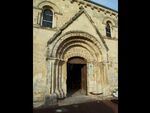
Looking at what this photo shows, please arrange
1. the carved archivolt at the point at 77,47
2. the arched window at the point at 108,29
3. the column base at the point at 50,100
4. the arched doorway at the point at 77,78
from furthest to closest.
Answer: the arched window at the point at 108,29, the arched doorway at the point at 77,78, the carved archivolt at the point at 77,47, the column base at the point at 50,100

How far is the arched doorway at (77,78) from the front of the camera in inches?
477

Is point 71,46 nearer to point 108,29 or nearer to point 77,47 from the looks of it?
point 77,47

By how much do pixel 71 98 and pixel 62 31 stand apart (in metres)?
4.60

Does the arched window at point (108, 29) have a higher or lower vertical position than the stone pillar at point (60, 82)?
higher

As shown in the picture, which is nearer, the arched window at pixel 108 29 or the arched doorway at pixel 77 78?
the arched doorway at pixel 77 78

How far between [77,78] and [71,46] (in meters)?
5.46

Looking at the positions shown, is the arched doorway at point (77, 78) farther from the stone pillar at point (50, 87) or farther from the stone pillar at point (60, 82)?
the stone pillar at point (50, 87)

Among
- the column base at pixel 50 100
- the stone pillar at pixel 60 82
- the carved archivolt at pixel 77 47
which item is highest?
the carved archivolt at pixel 77 47

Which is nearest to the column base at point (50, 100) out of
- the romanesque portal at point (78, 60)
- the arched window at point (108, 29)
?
the romanesque portal at point (78, 60)

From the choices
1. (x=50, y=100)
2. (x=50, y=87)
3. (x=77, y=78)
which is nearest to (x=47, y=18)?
(x=50, y=87)

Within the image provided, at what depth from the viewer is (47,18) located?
1086 cm

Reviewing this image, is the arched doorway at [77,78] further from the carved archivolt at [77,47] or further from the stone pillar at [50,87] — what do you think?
the stone pillar at [50,87]

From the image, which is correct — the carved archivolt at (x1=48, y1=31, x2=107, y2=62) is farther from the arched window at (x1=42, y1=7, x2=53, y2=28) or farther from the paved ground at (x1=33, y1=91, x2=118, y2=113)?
the paved ground at (x1=33, y1=91, x2=118, y2=113)

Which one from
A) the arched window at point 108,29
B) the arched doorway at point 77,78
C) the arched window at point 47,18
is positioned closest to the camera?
the arched window at point 47,18
